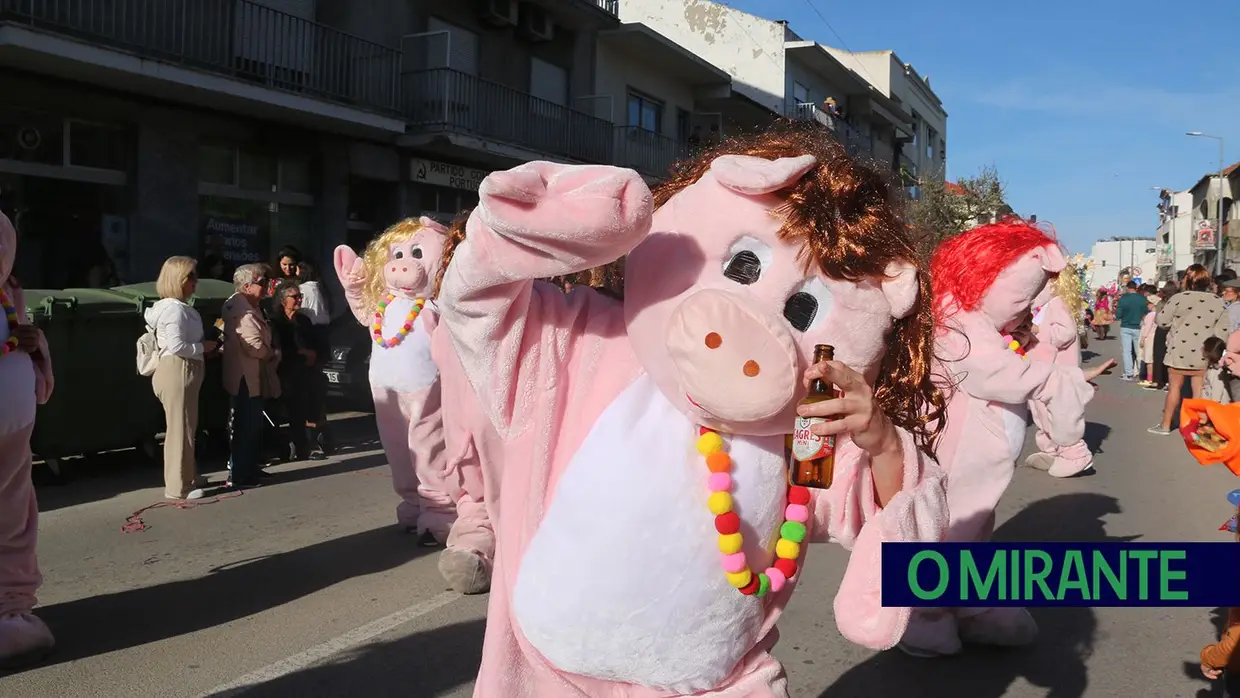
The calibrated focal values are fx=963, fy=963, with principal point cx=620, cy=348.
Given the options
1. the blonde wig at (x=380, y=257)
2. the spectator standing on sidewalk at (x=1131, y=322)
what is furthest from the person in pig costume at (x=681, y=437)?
the spectator standing on sidewalk at (x=1131, y=322)

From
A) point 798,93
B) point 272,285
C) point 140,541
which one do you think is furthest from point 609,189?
point 798,93

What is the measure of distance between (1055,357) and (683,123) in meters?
20.2

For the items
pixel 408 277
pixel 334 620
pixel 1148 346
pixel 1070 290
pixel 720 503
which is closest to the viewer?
pixel 720 503

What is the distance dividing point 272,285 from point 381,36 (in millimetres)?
7612

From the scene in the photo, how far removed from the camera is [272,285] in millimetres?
8766

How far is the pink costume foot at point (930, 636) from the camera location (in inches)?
158

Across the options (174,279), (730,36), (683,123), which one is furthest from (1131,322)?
(730,36)

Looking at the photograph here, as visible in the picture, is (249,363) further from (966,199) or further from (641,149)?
(966,199)

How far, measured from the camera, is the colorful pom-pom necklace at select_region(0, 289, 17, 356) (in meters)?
3.50

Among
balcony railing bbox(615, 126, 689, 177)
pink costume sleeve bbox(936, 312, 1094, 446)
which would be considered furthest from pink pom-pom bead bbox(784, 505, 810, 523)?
balcony railing bbox(615, 126, 689, 177)

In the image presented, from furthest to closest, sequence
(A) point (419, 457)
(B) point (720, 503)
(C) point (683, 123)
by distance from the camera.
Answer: (C) point (683, 123), (A) point (419, 457), (B) point (720, 503)

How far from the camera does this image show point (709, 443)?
186 cm

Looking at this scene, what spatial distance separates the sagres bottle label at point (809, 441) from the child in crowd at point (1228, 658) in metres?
2.48

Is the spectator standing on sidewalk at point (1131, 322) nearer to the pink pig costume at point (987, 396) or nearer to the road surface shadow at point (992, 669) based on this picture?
the road surface shadow at point (992, 669)
